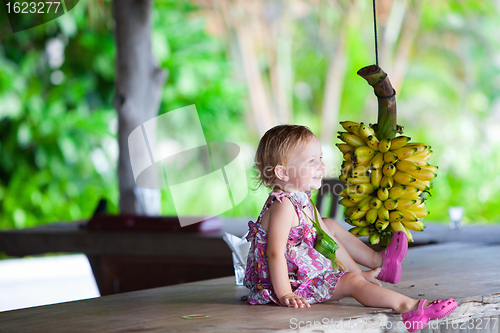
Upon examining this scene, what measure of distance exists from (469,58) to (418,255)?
31.2 feet

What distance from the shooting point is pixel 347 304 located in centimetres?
159

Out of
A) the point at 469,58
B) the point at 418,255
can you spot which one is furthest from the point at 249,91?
the point at 418,255

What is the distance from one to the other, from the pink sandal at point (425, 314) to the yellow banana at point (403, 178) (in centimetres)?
37

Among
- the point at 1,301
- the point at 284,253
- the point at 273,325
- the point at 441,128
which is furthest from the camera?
the point at 441,128

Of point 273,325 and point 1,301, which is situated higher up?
point 273,325

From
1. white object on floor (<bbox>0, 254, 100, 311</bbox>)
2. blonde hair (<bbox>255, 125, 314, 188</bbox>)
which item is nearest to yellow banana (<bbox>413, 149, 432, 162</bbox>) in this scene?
blonde hair (<bbox>255, 125, 314, 188</bbox>)

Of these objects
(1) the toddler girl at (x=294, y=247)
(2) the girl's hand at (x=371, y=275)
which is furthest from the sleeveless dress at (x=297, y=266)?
(2) the girl's hand at (x=371, y=275)

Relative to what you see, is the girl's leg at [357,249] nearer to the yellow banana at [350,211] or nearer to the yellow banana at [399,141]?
the yellow banana at [350,211]

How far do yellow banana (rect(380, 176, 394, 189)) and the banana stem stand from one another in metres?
0.13

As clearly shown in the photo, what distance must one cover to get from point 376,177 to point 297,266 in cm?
36

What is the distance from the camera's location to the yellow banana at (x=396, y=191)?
5.48ft

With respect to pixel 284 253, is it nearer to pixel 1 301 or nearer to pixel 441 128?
pixel 1 301

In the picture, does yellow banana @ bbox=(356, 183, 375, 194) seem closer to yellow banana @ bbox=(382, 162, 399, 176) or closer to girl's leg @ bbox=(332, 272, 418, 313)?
yellow banana @ bbox=(382, 162, 399, 176)

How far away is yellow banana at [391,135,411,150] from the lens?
5.43 ft
